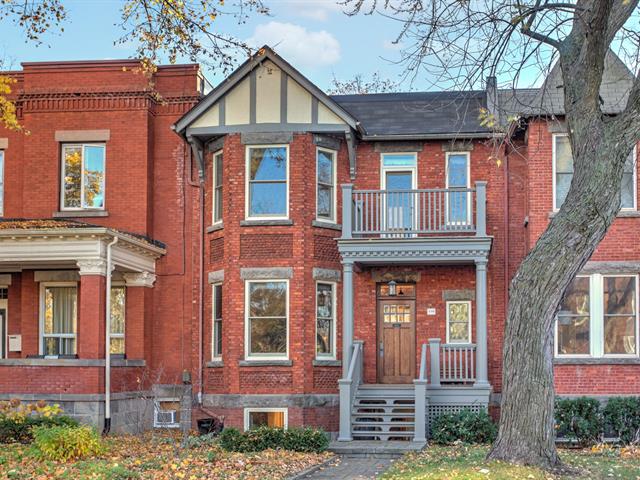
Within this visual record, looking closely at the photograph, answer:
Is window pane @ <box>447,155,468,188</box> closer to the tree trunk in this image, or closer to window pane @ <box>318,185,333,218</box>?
window pane @ <box>318,185,333,218</box>

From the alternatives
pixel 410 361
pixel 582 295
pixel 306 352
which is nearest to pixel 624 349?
pixel 582 295

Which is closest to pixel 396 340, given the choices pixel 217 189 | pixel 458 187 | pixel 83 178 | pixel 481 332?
pixel 481 332

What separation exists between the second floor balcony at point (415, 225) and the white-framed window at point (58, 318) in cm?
714

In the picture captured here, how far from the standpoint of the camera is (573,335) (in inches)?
829

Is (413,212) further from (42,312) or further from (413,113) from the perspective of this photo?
(42,312)

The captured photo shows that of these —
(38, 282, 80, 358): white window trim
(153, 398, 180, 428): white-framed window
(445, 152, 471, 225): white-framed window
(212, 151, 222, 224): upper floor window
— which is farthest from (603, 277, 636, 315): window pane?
(38, 282, 80, 358): white window trim

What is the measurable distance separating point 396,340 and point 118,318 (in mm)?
6894

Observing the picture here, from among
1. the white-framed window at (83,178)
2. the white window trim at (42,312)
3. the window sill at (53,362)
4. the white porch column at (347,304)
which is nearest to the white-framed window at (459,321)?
the white porch column at (347,304)

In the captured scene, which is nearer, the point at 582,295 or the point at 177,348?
the point at 582,295

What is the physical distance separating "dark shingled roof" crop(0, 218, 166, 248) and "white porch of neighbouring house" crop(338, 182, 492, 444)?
5073 millimetres

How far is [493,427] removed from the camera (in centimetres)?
1972

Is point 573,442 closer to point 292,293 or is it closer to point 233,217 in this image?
point 292,293

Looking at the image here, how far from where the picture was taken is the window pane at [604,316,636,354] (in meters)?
20.9

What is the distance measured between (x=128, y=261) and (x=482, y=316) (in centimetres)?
822
